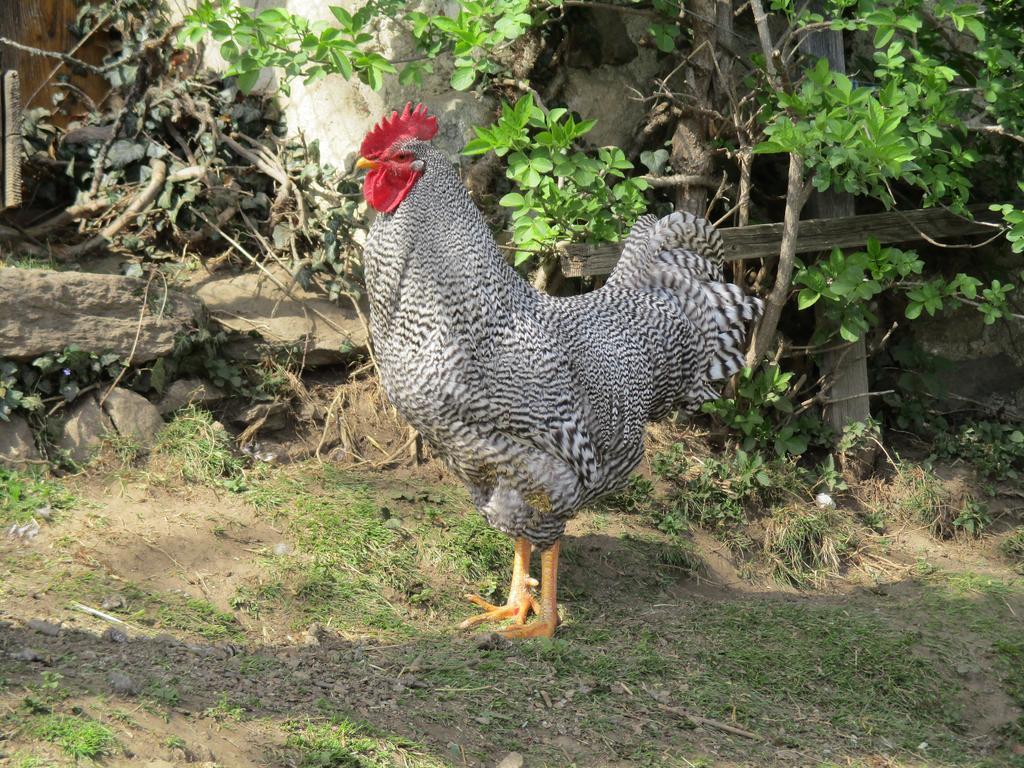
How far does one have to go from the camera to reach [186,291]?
718 centimetres

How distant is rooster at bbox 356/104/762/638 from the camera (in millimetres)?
5012

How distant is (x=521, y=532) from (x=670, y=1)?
11.5ft

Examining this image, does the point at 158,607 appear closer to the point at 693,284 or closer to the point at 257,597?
the point at 257,597

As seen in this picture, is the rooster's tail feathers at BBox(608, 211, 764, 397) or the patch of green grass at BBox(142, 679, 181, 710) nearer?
the patch of green grass at BBox(142, 679, 181, 710)

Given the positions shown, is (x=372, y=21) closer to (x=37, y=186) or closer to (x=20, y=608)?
(x=37, y=186)

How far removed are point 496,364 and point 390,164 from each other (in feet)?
3.54

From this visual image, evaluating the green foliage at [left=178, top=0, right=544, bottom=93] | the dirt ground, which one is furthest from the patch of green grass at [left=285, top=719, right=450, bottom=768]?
the green foliage at [left=178, top=0, right=544, bottom=93]

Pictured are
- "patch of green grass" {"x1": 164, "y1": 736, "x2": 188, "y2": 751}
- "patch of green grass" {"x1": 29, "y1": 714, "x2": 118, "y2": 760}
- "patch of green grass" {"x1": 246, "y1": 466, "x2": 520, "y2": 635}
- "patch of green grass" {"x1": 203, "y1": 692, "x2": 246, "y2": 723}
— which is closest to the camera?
"patch of green grass" {"x1": 29, "y1": 714, "x2": 118, "y2": 760}

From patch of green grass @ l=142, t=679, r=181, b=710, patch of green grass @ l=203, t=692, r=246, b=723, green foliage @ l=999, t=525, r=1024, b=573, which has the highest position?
patch of green grass @ l=142, t=679, r=181, b=710

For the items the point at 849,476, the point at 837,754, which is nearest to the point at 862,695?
the point at 837,754

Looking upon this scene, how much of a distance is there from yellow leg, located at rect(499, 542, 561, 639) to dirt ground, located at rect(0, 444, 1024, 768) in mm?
149

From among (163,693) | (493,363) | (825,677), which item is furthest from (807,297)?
(163,693)

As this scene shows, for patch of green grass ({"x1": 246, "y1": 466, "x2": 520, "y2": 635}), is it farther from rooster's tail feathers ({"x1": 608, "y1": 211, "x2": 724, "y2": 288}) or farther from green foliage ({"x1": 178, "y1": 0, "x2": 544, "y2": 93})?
green foliage ({"x1": 178, "y1": 0, "x2": 544, "y2": 93})

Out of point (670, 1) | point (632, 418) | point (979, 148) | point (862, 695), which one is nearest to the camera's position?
point (862, 695)
